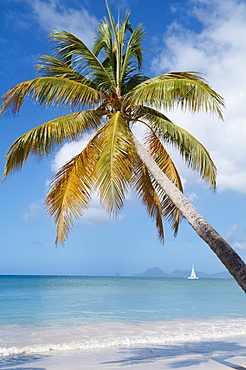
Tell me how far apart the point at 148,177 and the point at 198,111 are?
8.11ft

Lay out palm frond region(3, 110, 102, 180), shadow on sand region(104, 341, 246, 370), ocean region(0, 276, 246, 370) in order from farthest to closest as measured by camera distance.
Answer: ocean region(0, 276, 246, 370) < shadow on sand region(104, 341, 246, 370) < palm frond region(3, 110, 102, 180)

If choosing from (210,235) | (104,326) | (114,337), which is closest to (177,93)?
(210,235)

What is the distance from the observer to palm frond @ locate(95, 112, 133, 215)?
670 centimetres

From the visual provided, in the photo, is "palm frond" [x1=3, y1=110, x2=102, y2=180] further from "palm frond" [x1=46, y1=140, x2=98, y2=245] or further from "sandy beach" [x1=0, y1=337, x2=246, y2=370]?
"sandy beach" [x1=0, y1=337, x2=246, y2=370]

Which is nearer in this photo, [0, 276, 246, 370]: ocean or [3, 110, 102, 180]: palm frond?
[3, 110, 102, 180]: palm frond

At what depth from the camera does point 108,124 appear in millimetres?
7629

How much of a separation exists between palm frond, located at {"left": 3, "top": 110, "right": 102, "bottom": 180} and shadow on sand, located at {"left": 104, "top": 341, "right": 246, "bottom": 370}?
518 cm

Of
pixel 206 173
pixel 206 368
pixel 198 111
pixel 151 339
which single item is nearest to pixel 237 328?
pixel 151 339

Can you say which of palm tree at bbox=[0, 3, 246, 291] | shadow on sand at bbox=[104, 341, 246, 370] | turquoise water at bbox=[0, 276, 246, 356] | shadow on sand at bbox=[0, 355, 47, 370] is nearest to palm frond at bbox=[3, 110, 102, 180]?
palm tree at bbox=[0, 3, 246, 291]

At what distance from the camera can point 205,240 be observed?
16.8 feet

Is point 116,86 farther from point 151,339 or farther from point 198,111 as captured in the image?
point 151,339

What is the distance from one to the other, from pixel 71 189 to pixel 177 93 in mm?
2743

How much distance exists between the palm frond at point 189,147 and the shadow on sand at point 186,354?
4.29 m

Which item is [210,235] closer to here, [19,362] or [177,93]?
[177,93]
